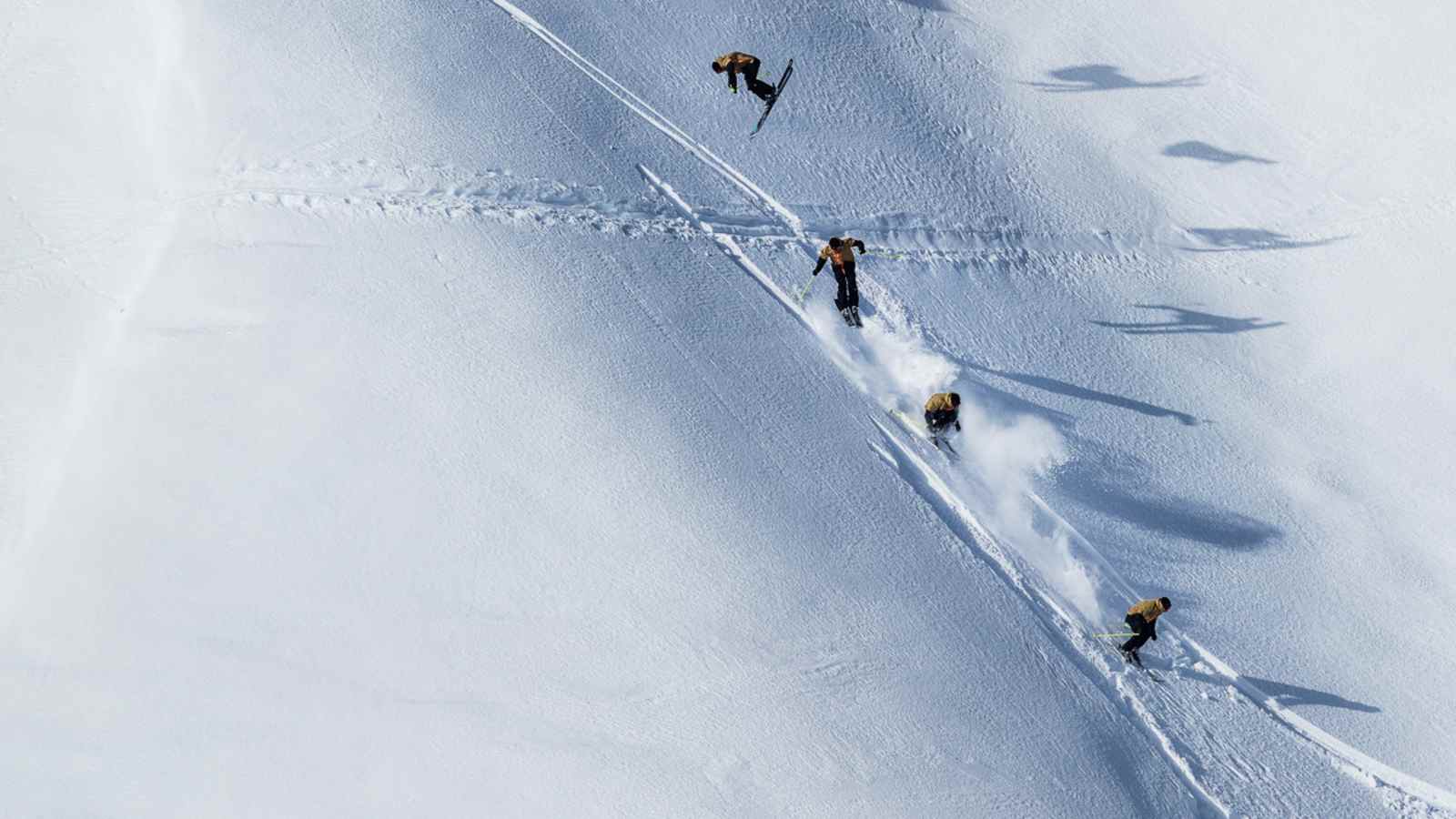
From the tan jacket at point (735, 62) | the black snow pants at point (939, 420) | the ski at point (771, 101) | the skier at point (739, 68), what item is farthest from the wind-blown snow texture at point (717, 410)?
the tan jacket at point (735, 62)

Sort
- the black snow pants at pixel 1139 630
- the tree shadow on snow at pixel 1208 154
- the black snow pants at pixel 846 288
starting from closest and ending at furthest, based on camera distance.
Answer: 1. the black snow pants at pixel 1139 630
2. the black snow pants at pixel 846 288
3. the tree shadow on snow at pixel 1208 154

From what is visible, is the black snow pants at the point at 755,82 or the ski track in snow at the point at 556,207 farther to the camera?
the black snow pants at the point at 755,82

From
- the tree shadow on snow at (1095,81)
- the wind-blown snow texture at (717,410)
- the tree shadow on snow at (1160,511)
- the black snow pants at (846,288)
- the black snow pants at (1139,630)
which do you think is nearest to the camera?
the wind-blown snow texture at (717,410)

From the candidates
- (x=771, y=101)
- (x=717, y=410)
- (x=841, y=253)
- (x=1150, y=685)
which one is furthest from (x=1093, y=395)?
(x=771, y=101)

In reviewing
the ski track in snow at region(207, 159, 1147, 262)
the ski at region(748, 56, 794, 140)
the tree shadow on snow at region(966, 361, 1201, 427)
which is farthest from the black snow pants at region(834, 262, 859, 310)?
the ski at region(748, 56, 794, 140)

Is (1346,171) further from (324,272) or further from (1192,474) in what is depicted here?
(324,272)

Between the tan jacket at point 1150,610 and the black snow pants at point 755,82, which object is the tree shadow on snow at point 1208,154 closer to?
the black snow pants at point 755,82

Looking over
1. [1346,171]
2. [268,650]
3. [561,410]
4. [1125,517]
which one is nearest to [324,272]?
[561,410]

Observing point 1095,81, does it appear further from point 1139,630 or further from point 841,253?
point 1139,630
